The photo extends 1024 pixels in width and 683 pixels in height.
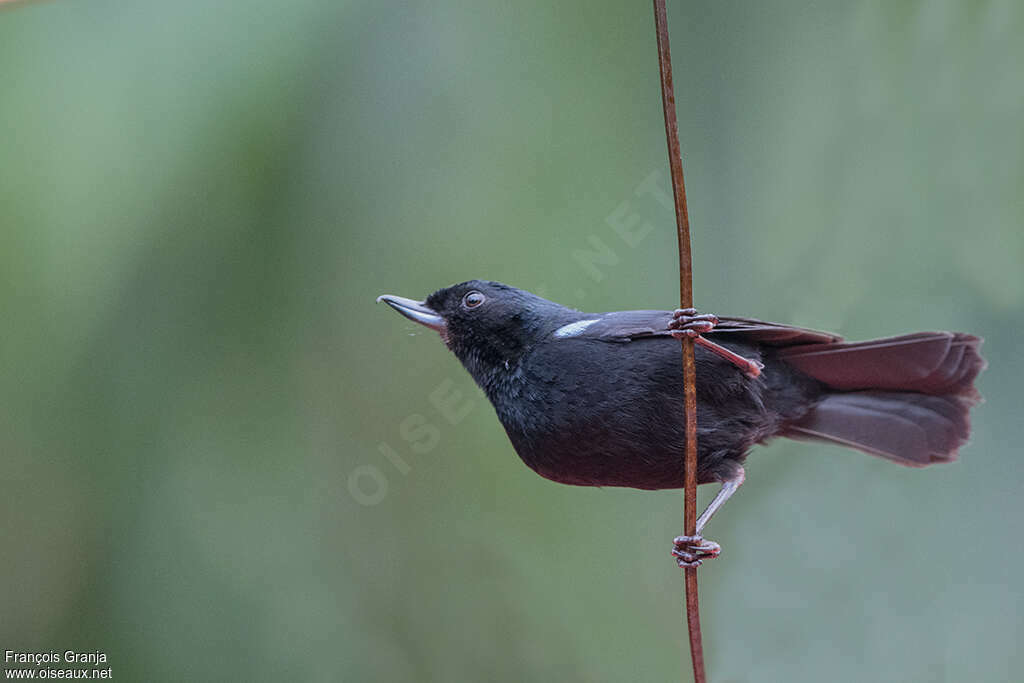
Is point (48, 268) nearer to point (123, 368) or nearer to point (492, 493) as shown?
point (123, 368)

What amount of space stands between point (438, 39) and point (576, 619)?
9.08 feet

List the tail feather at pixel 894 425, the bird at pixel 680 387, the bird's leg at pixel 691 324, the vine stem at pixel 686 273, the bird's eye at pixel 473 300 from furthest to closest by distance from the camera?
the bird's eye at pixel 473 300 → the tail feather at pixel 894 425 → the bird at pixel 680 387 → the bird's leg at pixel 691 324 → the vine stem at pixel 686 273

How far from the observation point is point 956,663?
3.70 meters

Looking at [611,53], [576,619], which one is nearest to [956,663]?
[576,619]

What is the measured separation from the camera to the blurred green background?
155 inches

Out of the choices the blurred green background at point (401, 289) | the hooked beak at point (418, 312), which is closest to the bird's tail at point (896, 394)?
the hooked beak at point (418, 312)

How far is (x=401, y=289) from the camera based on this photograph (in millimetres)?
4051

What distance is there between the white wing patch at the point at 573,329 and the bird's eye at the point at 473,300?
245 mm

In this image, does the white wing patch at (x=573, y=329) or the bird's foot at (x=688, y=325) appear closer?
the bird's foot at (x=688, y=325)

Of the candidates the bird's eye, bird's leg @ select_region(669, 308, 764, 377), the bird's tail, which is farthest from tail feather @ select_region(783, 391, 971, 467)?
the bird's eye

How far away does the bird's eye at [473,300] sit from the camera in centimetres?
243

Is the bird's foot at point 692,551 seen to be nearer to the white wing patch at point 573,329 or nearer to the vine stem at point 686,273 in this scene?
the vine stem at point 686,273

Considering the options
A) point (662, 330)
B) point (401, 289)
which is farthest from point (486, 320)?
point (401, 289)

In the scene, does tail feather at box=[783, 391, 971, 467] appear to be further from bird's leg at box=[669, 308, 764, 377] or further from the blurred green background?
the blurred green background
